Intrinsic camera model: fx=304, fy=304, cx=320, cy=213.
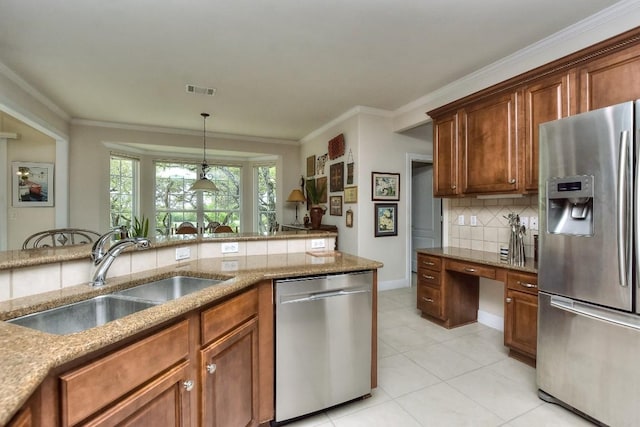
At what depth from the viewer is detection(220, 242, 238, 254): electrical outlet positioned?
2195mm

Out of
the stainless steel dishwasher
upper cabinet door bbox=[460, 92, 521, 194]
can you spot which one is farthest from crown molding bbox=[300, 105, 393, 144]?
the stainless steel dishwasher

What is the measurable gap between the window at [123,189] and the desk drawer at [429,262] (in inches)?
209

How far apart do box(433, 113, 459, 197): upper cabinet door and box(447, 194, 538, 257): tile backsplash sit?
444mm

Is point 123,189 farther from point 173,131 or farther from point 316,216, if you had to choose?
point 316,216

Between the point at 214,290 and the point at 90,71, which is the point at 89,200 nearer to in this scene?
the point at 90,71

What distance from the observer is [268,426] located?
168 cm

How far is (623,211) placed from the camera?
1.55m

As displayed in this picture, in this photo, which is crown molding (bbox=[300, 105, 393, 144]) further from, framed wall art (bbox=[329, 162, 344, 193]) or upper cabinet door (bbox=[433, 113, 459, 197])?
upper cabinet door (bbox=[433, 113, 459, 197])

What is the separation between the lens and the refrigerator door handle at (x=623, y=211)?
1.55m

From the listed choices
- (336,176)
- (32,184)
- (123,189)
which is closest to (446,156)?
(336,176)

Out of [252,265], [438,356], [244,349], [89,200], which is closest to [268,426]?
[244,349]

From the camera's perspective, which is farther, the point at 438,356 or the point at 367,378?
the point at 438,356

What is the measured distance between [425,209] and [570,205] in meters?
3.52

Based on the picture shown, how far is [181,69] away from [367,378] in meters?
3.28
